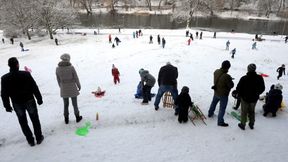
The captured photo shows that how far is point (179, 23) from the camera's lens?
55875mm

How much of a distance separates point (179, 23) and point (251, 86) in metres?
52.5

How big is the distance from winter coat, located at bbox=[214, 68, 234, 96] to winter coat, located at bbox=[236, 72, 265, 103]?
0.99ft

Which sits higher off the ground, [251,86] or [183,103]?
[251,86]

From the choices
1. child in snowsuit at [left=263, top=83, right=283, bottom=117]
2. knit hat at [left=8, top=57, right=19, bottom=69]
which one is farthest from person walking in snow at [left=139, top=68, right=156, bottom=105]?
knit hat at [left=8, top=57, right=19, bottom=69]

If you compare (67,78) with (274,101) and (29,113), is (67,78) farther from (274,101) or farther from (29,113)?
(274,101)

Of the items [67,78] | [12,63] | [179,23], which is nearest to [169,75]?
[67,78]

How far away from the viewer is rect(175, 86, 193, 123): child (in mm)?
6594

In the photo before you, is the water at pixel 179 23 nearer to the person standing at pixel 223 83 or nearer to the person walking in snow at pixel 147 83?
the person walking in snow at pixel 147 83

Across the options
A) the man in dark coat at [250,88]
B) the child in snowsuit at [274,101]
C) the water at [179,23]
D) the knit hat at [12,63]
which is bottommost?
the child in snowsuit at [274,101]

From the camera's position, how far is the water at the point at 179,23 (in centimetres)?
5156

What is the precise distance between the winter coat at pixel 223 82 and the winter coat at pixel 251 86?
30 cm

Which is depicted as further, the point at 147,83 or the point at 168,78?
the point at 147,83

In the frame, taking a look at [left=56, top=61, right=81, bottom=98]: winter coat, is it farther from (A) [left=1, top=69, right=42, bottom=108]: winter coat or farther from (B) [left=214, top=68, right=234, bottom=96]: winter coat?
(B) [left=214, top=68, right=234, bottom=96]: winter coat

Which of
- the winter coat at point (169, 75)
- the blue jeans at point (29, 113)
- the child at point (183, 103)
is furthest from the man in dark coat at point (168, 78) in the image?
the blue jeans at point (29, 113)
